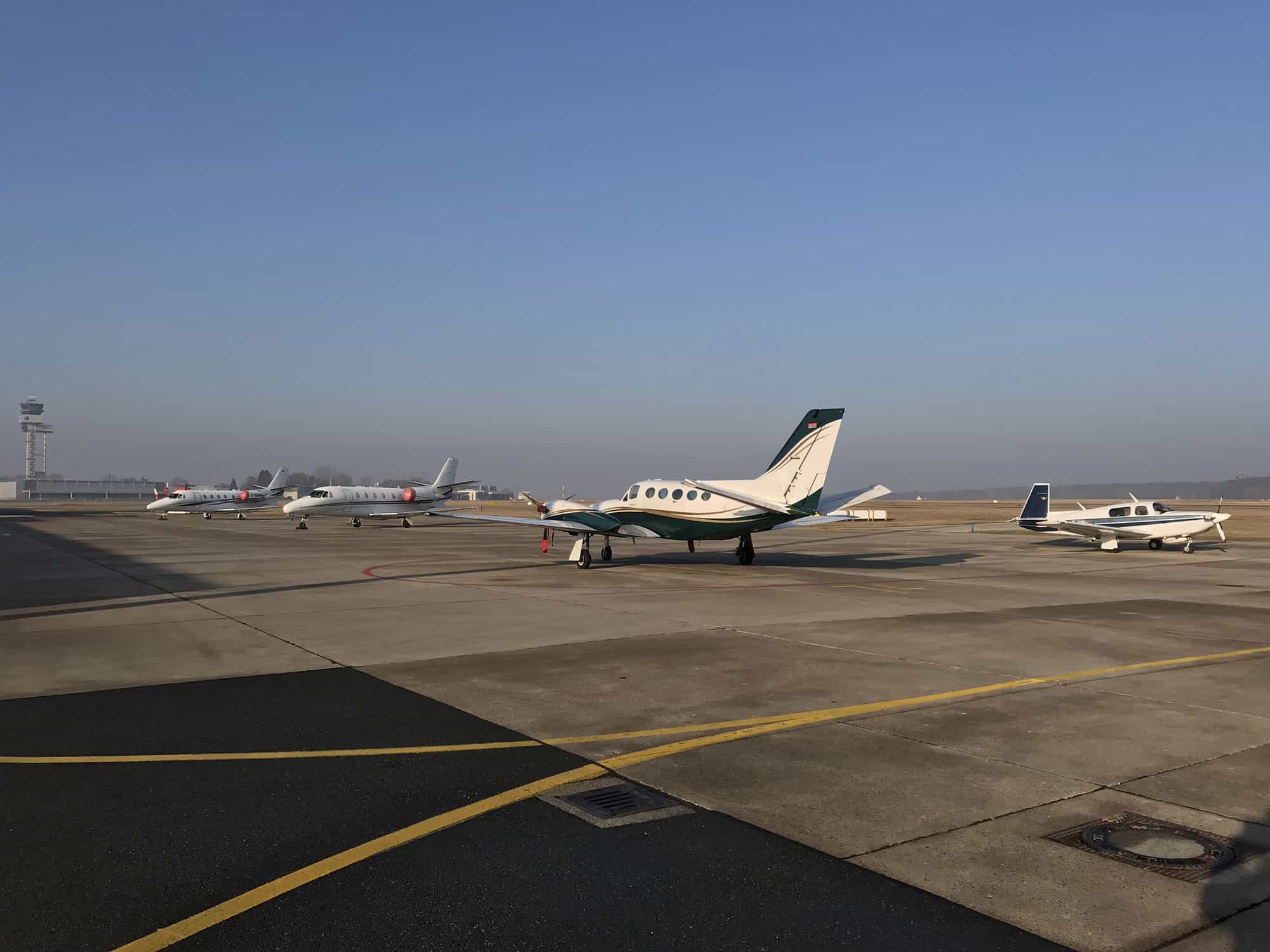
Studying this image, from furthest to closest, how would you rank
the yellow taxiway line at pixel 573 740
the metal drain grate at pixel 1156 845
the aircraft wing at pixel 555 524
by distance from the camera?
1. the aircraft wing at pixel 555 524
2. the yellow taxiway line at pixel 573 740
3. the metal drain grate at pixel 1156 845

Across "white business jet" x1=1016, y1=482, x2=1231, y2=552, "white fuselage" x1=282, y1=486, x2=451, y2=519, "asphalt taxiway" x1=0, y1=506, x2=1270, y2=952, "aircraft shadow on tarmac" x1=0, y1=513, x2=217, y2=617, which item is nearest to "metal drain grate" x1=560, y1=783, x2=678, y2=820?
"asphalt taxiway" x1=0, y1=506, x2=1270, y2=952

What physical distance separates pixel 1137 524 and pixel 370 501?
49.7 metres

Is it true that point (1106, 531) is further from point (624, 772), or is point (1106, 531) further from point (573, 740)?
point (624, 772)

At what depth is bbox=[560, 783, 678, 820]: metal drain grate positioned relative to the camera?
6742 mm

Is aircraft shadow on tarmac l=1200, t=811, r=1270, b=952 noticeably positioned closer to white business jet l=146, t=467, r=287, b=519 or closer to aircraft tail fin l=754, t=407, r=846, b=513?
aircraft tail fin l=754, t=407, r=846, b=513

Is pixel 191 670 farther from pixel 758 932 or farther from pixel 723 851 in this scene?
pixel 758 932

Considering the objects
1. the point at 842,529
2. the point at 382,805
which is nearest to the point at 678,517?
the point at 382,805

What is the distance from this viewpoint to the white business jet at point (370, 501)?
63250 millimetres

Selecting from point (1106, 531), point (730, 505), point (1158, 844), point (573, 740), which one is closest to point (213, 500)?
point (730, 505)

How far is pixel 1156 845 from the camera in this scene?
6.09 m

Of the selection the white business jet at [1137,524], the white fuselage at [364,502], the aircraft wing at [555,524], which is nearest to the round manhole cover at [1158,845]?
the aircraft wing at [555,524]

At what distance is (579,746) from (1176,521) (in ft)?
123

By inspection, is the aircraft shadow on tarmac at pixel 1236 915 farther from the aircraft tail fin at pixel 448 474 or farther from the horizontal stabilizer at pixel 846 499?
the aircraft tail fin at pixel 448 474

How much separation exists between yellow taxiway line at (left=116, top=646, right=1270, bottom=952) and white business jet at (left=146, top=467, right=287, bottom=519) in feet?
269
